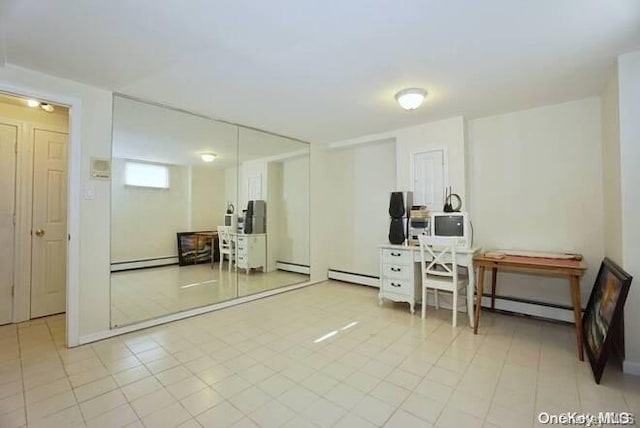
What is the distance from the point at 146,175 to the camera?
136 inches

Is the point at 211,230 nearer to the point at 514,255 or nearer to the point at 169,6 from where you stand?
the point at 169,6

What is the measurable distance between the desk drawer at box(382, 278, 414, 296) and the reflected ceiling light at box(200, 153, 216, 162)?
9.04 feet

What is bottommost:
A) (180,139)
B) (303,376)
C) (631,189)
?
(303,376)

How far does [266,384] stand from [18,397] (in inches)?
60.2

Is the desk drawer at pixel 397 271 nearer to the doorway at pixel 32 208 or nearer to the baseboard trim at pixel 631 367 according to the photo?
the baseboard trim at pixel 631 367

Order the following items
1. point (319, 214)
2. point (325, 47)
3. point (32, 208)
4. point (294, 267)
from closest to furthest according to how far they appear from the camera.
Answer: point (325, 47) < point (32, 208) < point (294, 267) < point (319, 214)

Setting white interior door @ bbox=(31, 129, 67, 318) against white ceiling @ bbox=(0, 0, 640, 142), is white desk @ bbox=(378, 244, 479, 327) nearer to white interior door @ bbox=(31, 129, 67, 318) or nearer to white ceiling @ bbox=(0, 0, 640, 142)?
white ceiling @ bbox=(0, 0, 640, 142)

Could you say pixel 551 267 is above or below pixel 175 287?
above

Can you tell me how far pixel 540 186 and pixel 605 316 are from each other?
5.14 ft

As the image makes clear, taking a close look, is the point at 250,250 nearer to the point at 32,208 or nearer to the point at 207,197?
the point at 207,197

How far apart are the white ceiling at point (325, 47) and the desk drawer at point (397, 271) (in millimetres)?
1861

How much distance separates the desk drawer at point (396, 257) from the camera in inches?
138

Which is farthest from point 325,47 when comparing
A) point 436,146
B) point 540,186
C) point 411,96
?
point 540,186

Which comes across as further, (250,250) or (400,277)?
(250,250)
